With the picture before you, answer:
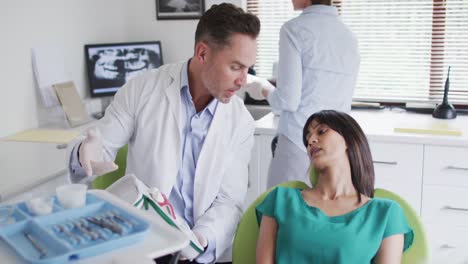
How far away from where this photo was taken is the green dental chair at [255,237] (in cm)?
142

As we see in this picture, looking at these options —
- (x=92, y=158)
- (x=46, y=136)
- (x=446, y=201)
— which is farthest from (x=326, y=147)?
(x=46, y=136)

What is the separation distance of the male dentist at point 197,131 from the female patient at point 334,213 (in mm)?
171

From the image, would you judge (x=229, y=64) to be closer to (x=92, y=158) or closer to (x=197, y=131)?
(x=197, y=131)

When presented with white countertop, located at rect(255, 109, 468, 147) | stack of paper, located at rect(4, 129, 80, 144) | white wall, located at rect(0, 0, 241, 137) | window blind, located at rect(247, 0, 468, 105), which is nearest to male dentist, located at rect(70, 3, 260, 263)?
stack of paper, located at rect(4, 129, 80, 144)

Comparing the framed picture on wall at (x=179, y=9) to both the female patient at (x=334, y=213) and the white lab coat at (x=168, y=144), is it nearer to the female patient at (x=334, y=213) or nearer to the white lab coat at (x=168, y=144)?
the white lab coat at (x=168, y=144)

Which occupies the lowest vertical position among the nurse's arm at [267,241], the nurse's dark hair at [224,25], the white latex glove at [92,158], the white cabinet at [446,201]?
A: the white cabinet at [446,201]

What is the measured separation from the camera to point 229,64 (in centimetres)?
154

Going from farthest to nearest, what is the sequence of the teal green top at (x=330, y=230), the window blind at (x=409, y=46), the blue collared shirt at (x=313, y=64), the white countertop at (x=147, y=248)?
the window blind at (x=409, y=46), the blue collared shirt at (x=313, y=64), the teal green top at (x=330, y=230), the white countertop at (x=147, y=248)

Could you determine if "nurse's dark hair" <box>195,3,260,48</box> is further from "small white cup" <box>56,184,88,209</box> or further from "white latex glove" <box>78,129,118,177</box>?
"small white cup" <box>56,184,88,209</box>

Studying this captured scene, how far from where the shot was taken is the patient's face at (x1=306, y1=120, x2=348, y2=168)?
5.17ft

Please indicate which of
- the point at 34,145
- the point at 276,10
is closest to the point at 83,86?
the point at 34,145

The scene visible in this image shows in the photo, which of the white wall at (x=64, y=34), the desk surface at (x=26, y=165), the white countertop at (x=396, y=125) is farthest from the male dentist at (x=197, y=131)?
the white wall at (x=64, y=34)

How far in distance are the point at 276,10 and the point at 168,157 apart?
2033mm

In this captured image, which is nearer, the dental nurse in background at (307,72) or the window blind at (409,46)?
the dental nurse in background at (307,72)
